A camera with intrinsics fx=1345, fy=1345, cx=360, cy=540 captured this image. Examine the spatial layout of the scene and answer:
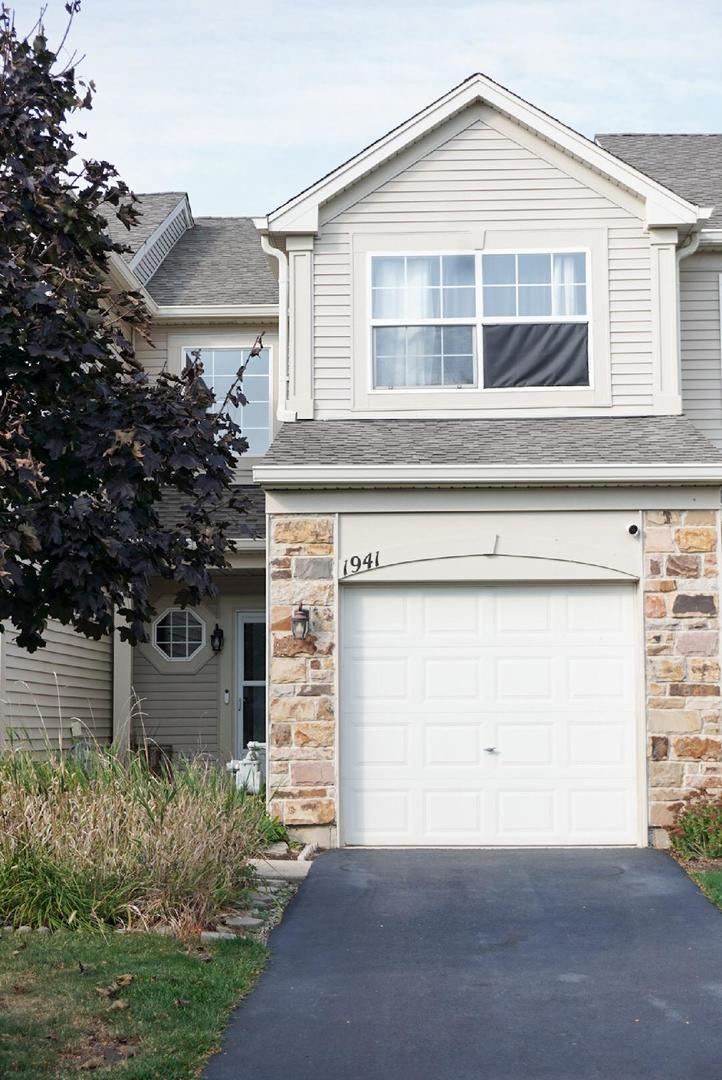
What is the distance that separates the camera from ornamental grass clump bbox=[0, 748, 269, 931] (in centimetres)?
877

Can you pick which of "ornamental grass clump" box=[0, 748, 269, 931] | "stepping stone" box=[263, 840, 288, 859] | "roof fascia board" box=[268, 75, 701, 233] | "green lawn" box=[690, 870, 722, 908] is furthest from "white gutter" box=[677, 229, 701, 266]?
"ornamental grass clump" box=[0, 748, 269, 931]

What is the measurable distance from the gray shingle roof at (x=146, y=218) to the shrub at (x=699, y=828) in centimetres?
929

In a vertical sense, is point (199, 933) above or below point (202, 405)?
below

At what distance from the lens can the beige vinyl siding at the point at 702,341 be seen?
14422mm

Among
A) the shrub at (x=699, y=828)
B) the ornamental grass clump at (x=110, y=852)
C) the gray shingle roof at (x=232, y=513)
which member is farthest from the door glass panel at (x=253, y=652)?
the ornamental grass clump at (x=110, y=852)

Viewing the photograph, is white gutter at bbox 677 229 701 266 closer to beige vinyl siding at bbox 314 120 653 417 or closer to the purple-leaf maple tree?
beige vinyl siding at bbox 314 120 653 417

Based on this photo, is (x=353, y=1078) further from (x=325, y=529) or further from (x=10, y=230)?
(x=325, y=529)

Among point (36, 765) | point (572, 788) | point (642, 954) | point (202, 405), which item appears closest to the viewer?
point (202, 405)

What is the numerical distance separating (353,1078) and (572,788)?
6074 mm

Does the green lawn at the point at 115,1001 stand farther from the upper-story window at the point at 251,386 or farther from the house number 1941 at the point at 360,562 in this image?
the upper-story window at the point at 251,386

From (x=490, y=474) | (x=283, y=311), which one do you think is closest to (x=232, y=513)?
(x=283, y=311)

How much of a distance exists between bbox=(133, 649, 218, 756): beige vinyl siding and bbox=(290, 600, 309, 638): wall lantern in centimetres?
507

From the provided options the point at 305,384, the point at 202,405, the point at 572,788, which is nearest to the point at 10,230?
the point at 202,405

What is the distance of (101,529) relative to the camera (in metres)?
6.80
